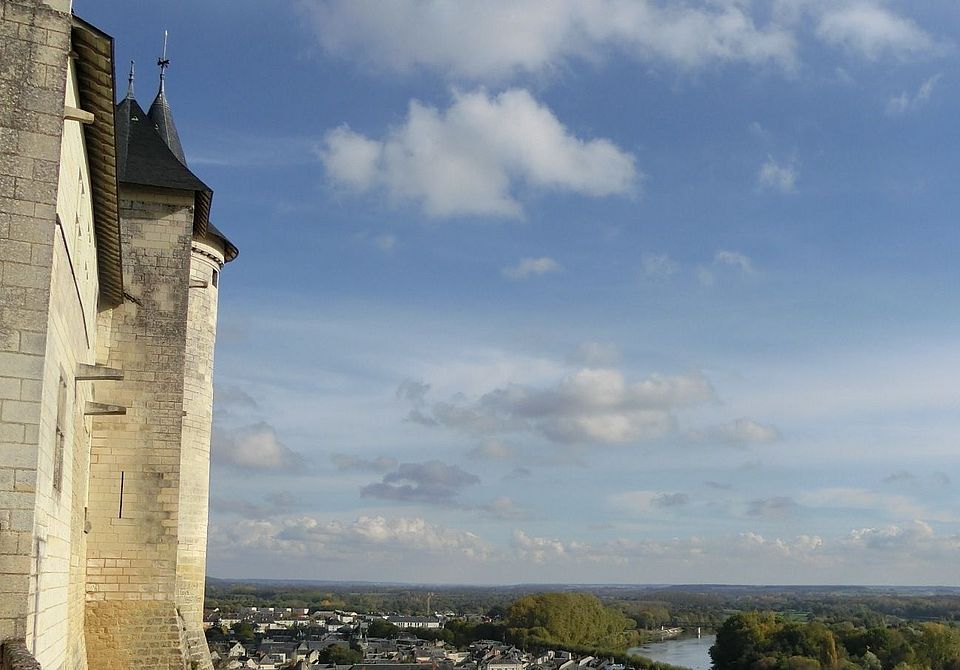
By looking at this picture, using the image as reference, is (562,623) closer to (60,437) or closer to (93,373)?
(93,373)

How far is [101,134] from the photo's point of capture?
7973 mm

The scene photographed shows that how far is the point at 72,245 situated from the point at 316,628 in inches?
3784

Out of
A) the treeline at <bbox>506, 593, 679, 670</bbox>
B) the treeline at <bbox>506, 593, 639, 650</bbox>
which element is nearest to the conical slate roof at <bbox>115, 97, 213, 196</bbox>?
the treeline at <bbox>506, 593, 679, 670</bbox>

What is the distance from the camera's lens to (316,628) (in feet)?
324

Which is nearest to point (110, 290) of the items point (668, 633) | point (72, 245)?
point (72, 245)

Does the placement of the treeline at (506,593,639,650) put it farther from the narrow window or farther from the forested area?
the narrow window

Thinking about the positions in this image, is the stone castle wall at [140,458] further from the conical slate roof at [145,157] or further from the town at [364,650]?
the town at [364,650]

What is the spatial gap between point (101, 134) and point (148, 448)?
542 centimetres

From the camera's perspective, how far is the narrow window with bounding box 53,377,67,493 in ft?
24.9

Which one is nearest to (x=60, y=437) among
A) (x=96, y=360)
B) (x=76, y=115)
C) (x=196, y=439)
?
(x=76, y=115)

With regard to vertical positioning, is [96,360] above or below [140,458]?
above

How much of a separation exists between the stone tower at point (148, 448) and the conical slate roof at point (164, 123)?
3.60ft

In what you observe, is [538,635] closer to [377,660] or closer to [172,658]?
[377,660]

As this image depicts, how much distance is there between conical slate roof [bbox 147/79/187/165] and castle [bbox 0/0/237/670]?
3cm
